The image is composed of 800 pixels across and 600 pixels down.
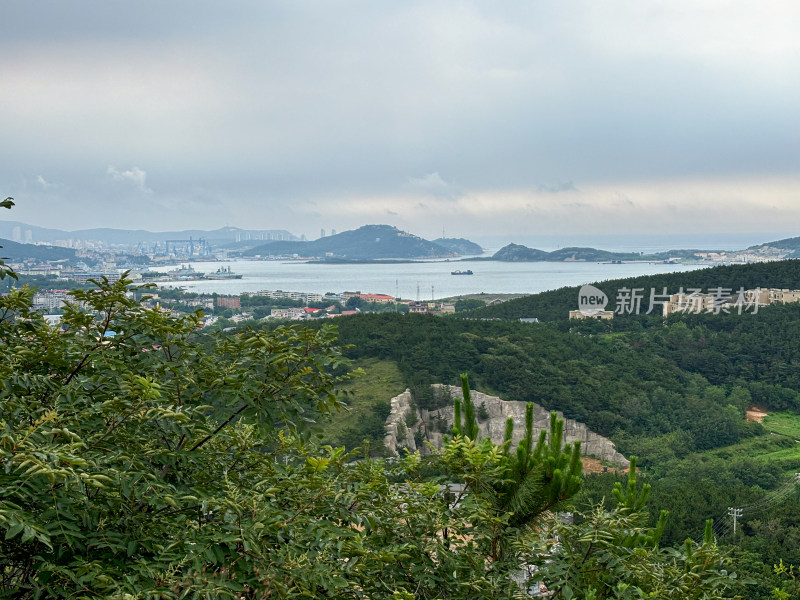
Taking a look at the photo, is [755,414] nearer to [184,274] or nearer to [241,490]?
[241,490]

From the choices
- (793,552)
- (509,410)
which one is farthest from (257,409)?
(509,410)

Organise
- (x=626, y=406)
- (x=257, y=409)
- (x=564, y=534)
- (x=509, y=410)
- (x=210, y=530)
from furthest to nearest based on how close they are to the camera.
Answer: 1. (x=626, y=406)
2. (x=509, y=410)
3. (x=564, y=534)
4. (x=257, y=409)
5. (x=210, y=530)

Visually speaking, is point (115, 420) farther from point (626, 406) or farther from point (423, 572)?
point (626, 406)

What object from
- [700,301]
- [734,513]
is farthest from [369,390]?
[700,301]

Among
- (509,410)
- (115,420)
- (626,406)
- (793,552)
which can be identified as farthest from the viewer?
(626,406)

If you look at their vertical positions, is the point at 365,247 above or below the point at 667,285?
above

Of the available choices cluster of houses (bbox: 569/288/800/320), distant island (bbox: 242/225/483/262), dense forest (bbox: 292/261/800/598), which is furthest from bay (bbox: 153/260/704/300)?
dense forest (bbox: 292/261/800/598)

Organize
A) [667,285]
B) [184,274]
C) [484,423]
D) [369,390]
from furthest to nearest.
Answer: [184,274] < [667,285] < [369,390] < [484,423]
